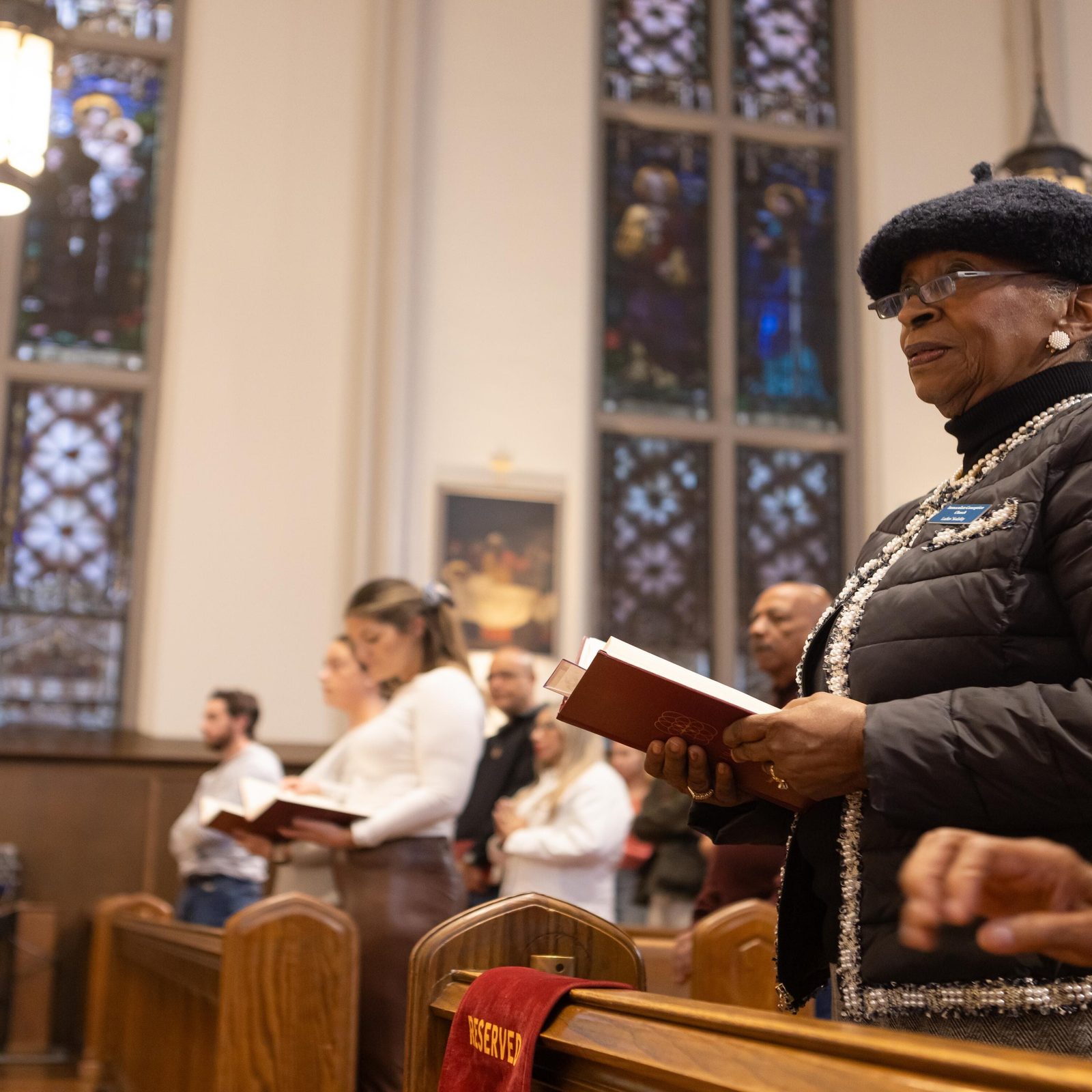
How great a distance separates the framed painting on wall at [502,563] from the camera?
822 cm

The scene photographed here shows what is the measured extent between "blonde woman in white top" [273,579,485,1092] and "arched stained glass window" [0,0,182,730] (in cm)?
487

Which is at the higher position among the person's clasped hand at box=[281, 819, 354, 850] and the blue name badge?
the blue name badge

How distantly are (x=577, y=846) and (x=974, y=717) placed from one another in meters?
2.86

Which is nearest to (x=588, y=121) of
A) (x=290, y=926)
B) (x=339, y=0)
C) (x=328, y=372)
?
(x=339, y=0)

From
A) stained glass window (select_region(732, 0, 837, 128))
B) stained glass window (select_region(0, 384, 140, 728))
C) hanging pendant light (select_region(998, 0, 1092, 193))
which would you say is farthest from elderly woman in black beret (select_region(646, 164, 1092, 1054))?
stained glass window (select_region(732, 0, 837, 128))

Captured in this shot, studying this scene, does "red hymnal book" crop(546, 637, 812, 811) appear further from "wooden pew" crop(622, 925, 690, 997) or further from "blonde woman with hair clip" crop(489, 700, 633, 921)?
"blonde woman with hair clip" crop(489, 700, 633, 921)

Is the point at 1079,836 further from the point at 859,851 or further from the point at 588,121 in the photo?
the point at 588,121

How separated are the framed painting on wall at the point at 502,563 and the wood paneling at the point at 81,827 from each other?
1.78m

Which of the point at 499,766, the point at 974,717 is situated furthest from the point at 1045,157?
the point at 974,717

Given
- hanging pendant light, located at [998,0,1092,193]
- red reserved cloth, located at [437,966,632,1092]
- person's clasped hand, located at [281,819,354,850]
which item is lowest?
red reserved cloth, located at [437,966,632,1092]

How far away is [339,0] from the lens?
28.9 ft

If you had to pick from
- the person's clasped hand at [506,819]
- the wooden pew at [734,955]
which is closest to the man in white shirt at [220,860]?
the person's clasped hand at [506,819]

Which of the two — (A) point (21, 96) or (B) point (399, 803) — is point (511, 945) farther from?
(A) point (21, 96)

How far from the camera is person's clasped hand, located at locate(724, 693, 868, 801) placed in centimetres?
153
